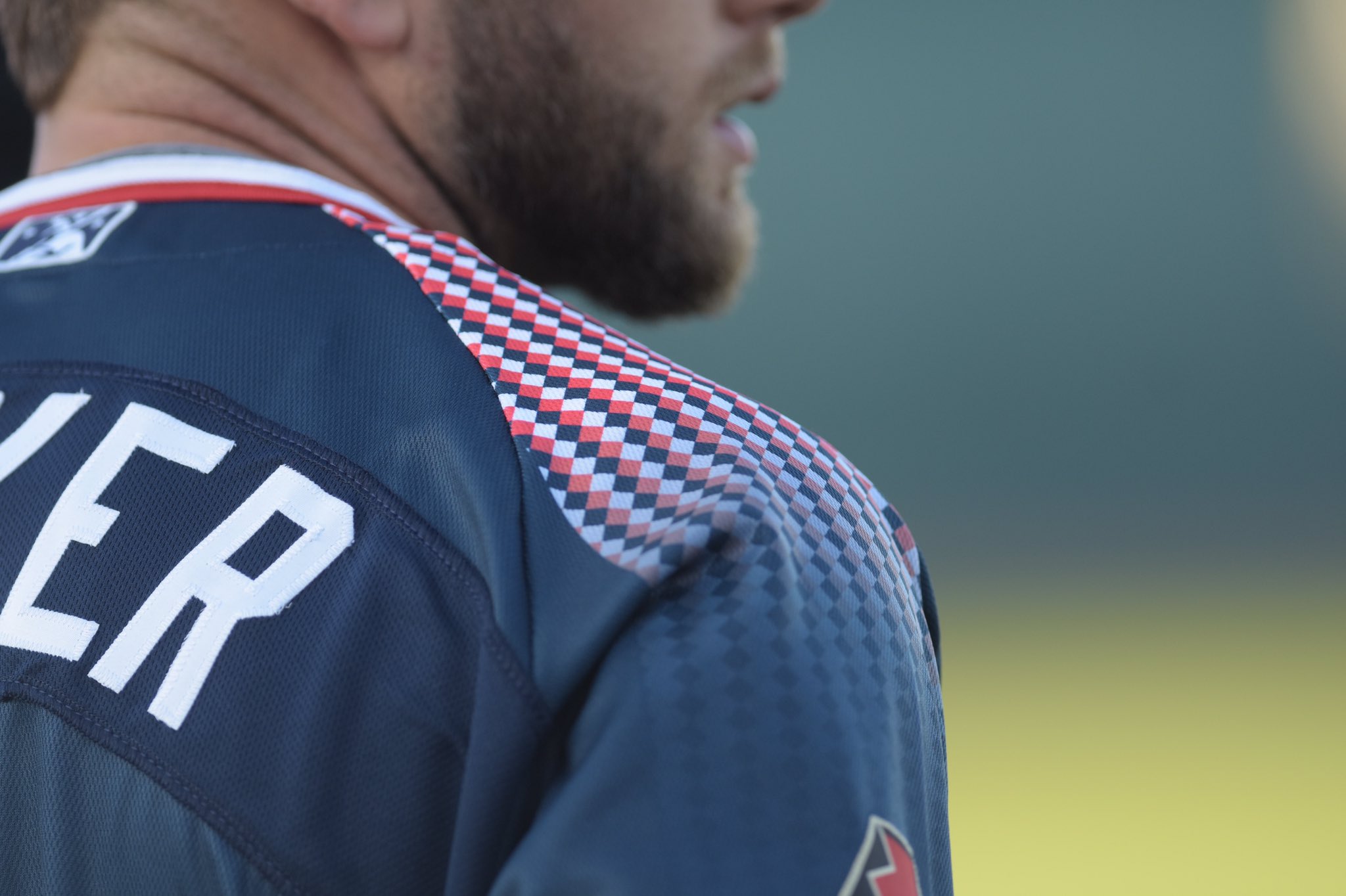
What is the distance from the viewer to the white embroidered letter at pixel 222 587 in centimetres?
55

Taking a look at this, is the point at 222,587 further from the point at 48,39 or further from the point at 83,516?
the point at 48,39

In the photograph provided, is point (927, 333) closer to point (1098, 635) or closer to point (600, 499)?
point (1098, 635)

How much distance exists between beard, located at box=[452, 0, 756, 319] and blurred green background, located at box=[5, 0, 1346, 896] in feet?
10.5

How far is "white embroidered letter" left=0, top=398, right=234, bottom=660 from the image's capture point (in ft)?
1.87

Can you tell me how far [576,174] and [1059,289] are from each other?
477cm

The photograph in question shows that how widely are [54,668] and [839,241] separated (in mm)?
5088

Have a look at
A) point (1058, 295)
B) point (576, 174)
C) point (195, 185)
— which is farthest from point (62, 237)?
point (1058, 295)

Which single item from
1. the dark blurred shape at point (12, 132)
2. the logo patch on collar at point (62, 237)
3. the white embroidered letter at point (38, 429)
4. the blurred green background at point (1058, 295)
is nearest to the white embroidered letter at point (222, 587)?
the white embroidered letter at point (38, 429)

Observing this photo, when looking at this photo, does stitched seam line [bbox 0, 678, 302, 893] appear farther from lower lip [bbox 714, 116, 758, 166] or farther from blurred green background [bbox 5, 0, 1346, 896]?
blurred green background [bbox 5, 0, 1346, 896]

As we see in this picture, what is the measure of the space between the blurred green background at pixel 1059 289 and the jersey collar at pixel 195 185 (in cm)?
352

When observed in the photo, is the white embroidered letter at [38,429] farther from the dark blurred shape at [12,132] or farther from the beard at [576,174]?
the dark blurred shape at [12,132]

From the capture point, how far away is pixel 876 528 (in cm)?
61

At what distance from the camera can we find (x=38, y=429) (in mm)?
625

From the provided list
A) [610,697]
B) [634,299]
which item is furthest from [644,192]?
[610,697]
